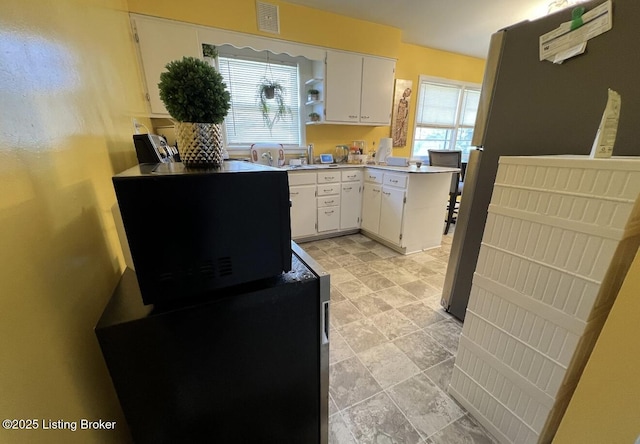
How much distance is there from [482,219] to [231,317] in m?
1.56

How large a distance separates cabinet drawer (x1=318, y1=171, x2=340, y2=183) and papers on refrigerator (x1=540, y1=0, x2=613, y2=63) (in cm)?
212

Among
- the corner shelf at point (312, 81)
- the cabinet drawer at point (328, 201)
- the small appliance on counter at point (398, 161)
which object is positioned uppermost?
the corner shelf at point (312, 81)

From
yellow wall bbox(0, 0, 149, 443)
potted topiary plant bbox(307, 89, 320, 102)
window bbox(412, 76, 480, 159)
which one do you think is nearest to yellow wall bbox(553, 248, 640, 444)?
yellow wall bbox(0, 0, 149, 443)

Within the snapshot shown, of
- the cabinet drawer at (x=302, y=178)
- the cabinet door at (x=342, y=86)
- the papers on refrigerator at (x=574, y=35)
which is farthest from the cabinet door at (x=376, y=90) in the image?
the papers on refrigerator at (x=574, y=35)

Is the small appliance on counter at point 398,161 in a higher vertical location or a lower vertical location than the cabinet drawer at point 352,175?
higher

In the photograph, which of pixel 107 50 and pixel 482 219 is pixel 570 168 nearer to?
pixel 482 219

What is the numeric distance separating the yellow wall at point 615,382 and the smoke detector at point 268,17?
3283 mm

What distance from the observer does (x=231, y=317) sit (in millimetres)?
627

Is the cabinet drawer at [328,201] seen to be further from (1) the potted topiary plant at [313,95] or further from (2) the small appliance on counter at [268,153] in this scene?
(1) the potted topiary plant at [313,95]

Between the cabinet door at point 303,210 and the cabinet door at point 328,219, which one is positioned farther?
the cabinet door at point 328,219

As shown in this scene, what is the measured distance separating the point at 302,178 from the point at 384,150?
1.38 m

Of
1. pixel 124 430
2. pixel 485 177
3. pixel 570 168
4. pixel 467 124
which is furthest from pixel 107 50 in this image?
pixel 467 124

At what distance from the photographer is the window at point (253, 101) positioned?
117 inches

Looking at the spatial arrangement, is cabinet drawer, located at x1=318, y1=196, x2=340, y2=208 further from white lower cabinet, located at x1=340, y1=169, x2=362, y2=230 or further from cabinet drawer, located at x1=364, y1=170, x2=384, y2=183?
cabinet drawer, located at x1=364, y1=170, x2=384, y2=183
